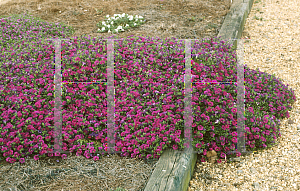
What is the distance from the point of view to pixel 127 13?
20.9 feet

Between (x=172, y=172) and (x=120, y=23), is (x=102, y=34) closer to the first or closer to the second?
(x=120, y=23)

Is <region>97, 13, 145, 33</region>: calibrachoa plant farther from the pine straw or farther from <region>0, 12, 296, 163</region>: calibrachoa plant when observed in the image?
the pine straw

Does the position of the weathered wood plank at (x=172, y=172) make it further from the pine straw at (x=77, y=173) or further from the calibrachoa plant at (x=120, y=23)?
the calibrachoa plant at (x=120, y=23)

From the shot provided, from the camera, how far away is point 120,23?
232 inches

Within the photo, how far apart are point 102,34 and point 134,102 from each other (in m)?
2.74

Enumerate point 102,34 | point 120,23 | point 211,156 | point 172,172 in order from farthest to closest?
point 120,23 → point 102,34 → point 211,156 → point 172,172

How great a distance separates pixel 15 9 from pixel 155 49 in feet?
16.5

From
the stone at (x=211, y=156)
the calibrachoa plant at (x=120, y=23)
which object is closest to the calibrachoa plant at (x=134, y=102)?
the stone at (x=211, y=156)

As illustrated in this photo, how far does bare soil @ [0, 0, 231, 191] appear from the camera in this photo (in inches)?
99.3

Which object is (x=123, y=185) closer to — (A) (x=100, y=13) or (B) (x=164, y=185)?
(B) (x=164, y=185)

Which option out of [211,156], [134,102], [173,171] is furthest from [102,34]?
[173,171]

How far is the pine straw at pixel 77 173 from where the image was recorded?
2.48m

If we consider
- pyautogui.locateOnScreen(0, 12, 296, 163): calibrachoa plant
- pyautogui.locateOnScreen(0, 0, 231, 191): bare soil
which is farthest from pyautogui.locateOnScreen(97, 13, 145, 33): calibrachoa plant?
pyautogui.locateOnScreen(0, 12, 296, 163): calibrachoa plant

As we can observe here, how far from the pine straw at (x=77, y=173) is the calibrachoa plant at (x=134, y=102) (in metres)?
0.08
